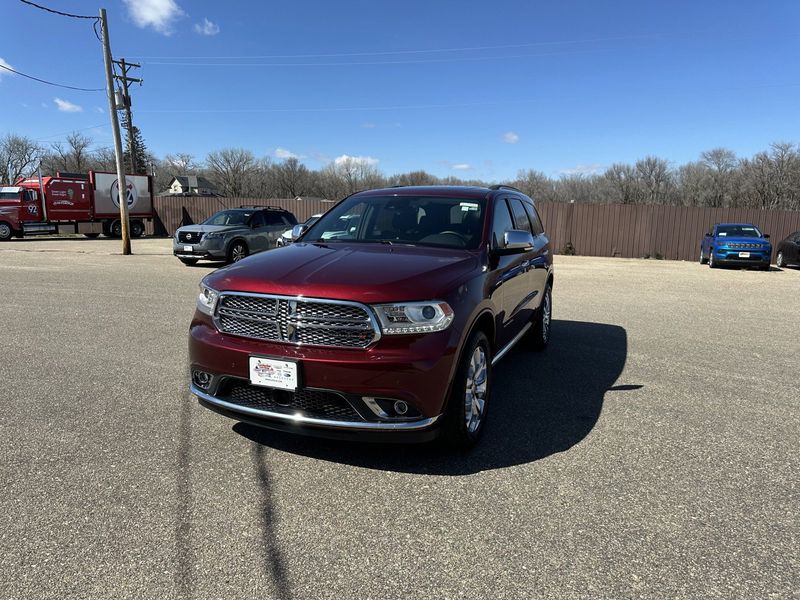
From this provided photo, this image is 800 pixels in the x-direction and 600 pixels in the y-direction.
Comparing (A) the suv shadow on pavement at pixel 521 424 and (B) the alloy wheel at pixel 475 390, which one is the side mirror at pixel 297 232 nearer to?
(A) the suv shadow on pavement at pixel 521 424

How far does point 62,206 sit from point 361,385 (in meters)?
29.9

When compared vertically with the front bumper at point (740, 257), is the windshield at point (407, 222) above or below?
above

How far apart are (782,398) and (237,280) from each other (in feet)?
15.9

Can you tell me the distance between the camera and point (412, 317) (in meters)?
3.10

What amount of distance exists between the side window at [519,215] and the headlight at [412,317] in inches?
93.4

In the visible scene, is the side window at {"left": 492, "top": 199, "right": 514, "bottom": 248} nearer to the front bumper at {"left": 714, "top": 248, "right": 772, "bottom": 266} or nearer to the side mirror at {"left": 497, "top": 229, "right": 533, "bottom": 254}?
the side mirror at {"left": 497, "top": 229, "right": 533, "bottom": 254}

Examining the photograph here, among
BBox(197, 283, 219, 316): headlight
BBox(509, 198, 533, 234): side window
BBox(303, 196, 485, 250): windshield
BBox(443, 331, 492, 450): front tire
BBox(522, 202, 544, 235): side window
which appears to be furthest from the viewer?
BBox(522, 202, 544, 235): side window

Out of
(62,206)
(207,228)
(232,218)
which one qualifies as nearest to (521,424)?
(207,228)

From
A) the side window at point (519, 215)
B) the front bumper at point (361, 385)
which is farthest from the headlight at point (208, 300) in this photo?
the side window at point (519, 215)

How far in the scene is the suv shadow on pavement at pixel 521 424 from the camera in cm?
352

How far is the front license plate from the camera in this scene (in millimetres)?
3080

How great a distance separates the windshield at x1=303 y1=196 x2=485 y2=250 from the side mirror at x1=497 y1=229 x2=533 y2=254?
8.6 inches

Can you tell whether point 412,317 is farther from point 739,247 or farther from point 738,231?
point 738,231

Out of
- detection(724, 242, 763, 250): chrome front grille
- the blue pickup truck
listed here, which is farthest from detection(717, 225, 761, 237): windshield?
detection(724, 242, 763, 250): chrome front grille
